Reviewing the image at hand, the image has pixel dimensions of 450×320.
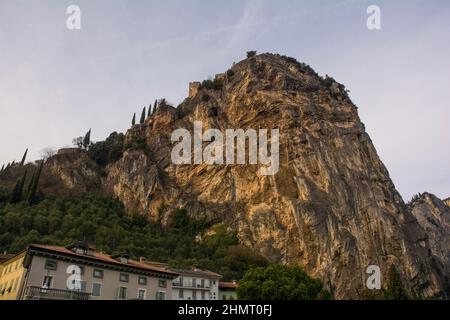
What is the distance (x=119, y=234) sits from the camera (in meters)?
73.4

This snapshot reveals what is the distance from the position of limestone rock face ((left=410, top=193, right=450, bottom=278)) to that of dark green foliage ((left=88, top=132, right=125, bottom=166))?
111 meters

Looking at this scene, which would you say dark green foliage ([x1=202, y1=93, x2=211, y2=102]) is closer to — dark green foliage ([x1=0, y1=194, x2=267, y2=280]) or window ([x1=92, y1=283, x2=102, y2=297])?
dark green foliage ([x1=0, y1=194, x2=267, y2=280])

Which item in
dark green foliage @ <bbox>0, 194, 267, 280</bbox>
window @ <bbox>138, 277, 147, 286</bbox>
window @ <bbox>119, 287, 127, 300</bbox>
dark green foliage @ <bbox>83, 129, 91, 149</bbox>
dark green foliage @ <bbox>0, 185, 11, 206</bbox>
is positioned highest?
dark green foliage @ <bbox>83, 129, 91, 149</bbox>

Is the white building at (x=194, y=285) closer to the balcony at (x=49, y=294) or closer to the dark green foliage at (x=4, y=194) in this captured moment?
the balcony at (x=49, y=294)

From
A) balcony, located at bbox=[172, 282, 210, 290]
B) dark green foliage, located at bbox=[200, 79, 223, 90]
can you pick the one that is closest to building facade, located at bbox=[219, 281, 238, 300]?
balcony, located at bbox=[172, 282, 210, 290]

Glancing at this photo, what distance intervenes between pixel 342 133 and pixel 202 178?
37010 millimetres

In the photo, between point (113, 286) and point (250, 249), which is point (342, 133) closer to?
point (250, 249)

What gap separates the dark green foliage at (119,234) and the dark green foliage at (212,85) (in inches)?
1518

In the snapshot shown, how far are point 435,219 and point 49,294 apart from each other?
6237 inches

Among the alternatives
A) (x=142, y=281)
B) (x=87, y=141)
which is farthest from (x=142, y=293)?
(x=87, y=141)

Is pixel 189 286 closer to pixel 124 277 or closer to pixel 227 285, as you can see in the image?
pixel 227 285

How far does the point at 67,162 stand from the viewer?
10069cm

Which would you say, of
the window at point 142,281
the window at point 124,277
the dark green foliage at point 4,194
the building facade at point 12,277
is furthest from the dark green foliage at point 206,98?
the building facade at point 12,277

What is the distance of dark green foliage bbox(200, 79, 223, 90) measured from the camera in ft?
357
